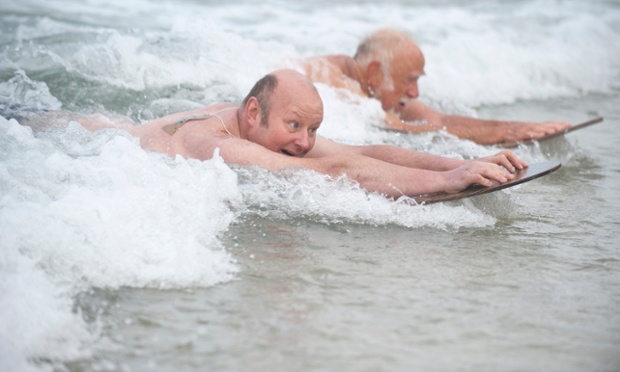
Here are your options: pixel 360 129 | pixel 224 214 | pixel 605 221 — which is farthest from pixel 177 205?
pixel 360 129

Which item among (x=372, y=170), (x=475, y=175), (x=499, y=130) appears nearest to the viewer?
(x=475, y=175)

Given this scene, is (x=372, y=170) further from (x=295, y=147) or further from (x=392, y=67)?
(x=392, y=67)

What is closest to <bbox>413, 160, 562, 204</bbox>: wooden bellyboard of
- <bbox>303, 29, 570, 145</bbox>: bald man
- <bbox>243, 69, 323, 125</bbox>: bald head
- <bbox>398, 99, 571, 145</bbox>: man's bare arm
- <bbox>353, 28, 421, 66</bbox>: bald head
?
<bbox>243, 69, 323, 125</bbox>: bald head

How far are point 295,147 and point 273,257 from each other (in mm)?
1129

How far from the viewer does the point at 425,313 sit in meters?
3.50

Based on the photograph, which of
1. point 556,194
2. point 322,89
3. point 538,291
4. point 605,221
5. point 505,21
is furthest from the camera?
point 505,21

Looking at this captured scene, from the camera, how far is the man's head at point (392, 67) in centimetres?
757

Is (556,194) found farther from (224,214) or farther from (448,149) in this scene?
(224,214)

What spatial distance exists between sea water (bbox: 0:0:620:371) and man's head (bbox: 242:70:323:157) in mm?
352

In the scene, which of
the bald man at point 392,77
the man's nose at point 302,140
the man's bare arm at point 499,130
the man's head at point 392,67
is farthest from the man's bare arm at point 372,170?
the man's head at point 392,67

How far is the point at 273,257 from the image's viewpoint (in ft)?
13.3

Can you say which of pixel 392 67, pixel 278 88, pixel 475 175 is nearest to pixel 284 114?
pixel 278 88

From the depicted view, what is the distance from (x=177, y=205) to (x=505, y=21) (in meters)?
11.8

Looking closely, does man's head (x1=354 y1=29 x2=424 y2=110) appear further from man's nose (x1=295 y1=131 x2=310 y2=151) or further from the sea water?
man's nose (x1=295 y1=131 x2=310 y2=151)
